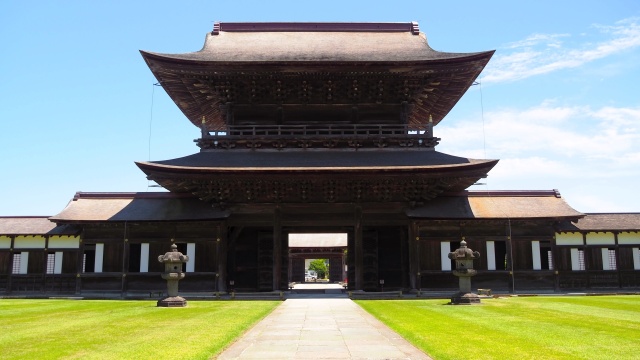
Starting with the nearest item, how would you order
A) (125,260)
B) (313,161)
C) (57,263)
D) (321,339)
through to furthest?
(321,339) → (313,161) → (125,260) → (57,263)

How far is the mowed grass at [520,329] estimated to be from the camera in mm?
10078

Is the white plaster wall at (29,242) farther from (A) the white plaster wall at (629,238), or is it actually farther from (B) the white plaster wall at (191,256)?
(A) the white plaster wall at (629,238)

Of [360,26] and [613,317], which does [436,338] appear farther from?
[360,26]

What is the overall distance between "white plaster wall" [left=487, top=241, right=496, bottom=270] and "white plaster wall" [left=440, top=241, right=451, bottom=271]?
2.08 meters

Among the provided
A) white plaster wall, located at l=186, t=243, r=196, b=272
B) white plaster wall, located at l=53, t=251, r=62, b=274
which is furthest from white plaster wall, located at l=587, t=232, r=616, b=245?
white plaster wall, located at l=53, t=251, r=62, b=274

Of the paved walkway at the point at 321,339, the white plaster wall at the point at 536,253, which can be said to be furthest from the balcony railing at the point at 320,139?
the paved walkway at the point at 321,339

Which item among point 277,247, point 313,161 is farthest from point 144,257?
point 313,161

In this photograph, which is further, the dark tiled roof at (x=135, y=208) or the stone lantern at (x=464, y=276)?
the dark tiled roof at (x=135, y=208)

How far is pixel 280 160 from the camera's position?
2631 cm

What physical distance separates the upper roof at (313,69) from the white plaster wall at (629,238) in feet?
39.1

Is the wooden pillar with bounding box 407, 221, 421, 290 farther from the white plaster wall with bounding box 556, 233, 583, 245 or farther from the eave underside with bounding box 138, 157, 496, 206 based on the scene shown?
the white plaster wall with bounding box 556, 233, 583, 245

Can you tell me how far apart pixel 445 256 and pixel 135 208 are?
16.4 meters

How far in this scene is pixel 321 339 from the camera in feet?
39.9

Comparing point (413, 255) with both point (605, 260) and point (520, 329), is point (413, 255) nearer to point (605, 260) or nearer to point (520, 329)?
point (605, 260)
